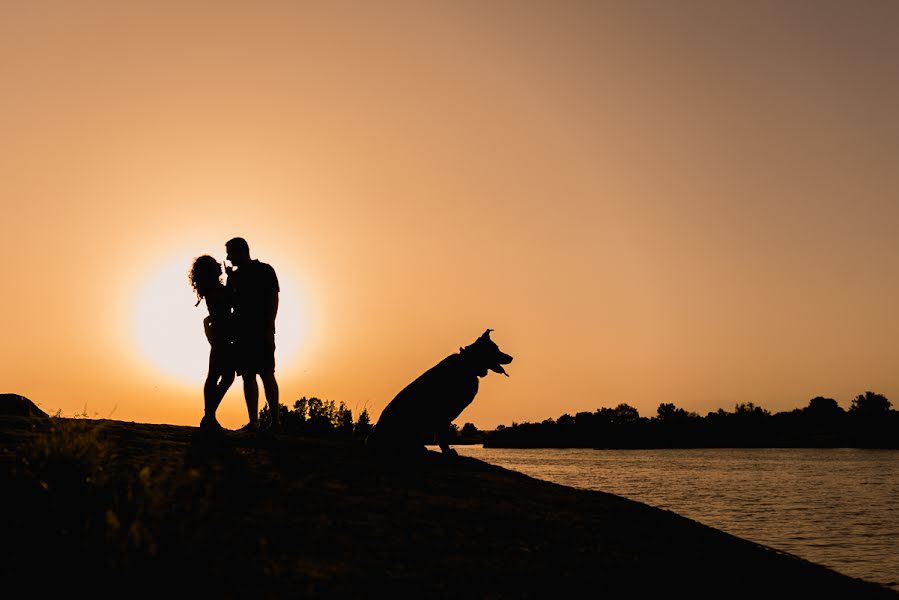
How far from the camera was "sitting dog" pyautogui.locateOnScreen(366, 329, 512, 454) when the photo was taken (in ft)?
30.9

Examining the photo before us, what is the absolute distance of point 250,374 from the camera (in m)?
9.16

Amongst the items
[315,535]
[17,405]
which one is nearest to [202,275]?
[315,535]

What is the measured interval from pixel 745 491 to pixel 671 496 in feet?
22.1

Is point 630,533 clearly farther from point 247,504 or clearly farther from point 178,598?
point 178,598

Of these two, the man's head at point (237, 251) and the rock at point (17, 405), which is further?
the rock at point (17, 405)

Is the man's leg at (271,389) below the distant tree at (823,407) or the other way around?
below

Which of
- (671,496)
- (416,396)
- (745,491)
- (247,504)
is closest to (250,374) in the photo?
(416,396)

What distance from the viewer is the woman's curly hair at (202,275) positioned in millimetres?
9039

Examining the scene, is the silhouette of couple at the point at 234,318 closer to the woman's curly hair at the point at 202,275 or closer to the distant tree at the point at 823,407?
the woman's curly hair at the point at 202,275

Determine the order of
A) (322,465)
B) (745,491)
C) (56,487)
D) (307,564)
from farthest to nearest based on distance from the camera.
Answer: (745,491) < (322,465) < (56,487) < (307,564)

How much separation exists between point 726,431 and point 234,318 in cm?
13647

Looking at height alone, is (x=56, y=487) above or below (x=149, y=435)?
below

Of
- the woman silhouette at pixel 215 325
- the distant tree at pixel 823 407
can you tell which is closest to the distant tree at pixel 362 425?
the woman silhouette at pixel 215 325

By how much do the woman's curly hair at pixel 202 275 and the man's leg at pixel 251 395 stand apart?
1212 mm
